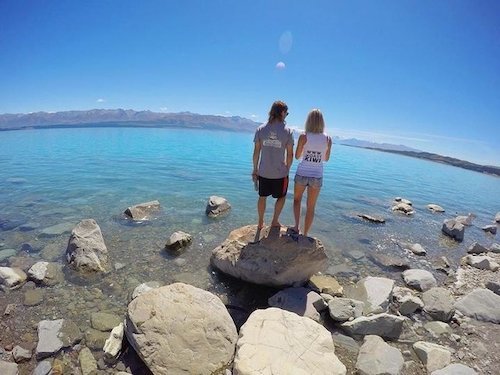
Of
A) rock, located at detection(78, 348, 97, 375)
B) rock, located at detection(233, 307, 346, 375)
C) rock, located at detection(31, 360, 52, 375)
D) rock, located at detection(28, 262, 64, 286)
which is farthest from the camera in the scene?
rock, located at detection(28, 262, 64, 286)

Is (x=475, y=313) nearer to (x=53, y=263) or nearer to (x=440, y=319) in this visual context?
(x=440, y=319)

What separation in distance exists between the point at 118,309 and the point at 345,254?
22.0 ft

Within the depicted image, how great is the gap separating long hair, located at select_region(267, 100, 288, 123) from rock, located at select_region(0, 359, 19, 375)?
20.1 feet

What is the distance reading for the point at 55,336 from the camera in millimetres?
5035

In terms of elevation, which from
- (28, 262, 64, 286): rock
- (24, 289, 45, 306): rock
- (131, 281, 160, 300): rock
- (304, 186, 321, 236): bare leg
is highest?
(304, 186, 321, 236): bare leg

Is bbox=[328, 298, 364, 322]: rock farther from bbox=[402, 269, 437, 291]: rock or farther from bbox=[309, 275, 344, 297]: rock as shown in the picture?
bbox=[402, 269, 437, 291]: rock

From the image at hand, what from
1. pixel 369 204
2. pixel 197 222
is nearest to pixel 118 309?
pixel 197 222

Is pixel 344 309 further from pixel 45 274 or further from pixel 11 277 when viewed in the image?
pixel 11 277

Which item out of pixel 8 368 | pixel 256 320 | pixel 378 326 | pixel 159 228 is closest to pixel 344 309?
pixel 378 326

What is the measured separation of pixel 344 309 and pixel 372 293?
113cm

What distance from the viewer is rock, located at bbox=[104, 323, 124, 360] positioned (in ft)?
15.2

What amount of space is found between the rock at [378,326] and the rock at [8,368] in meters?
5.40

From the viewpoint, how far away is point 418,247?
10.3 meters

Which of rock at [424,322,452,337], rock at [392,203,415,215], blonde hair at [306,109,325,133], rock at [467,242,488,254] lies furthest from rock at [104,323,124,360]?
rock at [392,203,415,215]
